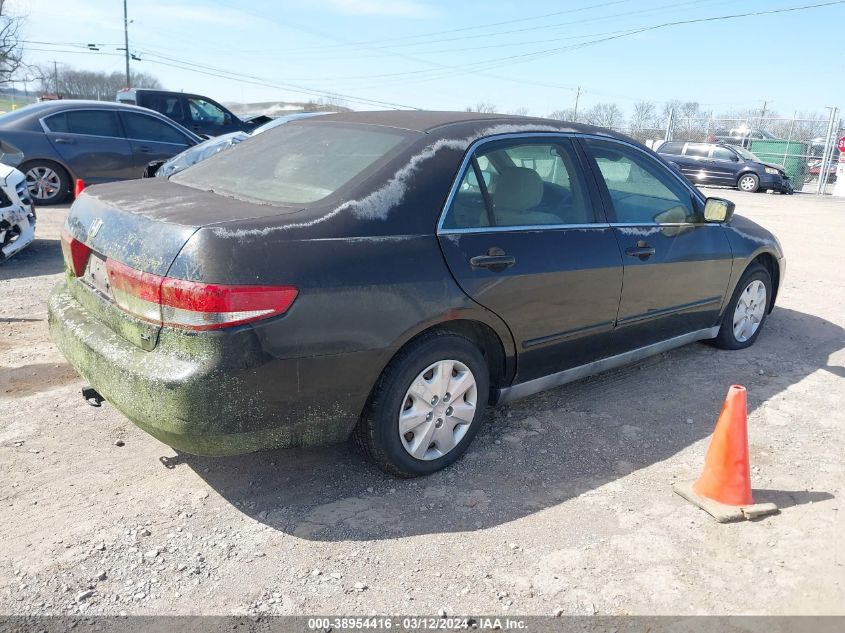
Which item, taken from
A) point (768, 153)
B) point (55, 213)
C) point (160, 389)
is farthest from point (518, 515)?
point (768, 153)

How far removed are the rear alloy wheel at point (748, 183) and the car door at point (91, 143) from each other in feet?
64.4

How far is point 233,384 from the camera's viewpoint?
2.62 meters

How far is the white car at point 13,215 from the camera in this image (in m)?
6.66

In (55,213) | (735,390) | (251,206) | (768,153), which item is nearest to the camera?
(251,206)

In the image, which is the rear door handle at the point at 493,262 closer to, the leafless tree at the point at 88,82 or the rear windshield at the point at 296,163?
the rear windshield at the point at 296,163

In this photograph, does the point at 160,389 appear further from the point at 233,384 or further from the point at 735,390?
the point at 735,390

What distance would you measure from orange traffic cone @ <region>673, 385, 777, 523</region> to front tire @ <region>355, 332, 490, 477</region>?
3.68 feet

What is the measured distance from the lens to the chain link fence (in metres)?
25.7

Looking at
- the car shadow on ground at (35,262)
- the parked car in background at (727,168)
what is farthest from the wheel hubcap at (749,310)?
the parked car in background at (727,168)

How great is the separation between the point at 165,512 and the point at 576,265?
2345mm

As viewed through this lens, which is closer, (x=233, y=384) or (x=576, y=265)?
(x=233, y=384)

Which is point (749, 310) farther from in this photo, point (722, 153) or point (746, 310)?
point (722, 153)

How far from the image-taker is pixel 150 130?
1097cm

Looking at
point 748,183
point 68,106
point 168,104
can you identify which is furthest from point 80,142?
point 748,183
